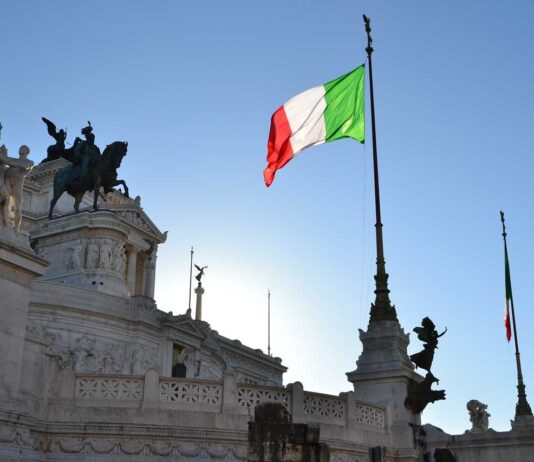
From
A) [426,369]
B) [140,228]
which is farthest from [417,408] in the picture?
[140,228]

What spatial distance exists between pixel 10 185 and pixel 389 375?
33.9ft

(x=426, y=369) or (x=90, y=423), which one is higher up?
(x=426, y=369)

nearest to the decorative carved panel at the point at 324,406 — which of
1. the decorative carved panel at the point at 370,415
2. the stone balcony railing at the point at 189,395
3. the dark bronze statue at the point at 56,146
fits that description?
the stone balcony railing at the point at 189,395

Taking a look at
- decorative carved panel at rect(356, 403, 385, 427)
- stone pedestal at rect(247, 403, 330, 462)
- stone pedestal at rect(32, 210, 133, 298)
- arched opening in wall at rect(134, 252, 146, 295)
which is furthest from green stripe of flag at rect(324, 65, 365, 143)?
arched opening in wall at rect(134, 252, 146, 295)

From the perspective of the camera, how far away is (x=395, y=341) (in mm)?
19500

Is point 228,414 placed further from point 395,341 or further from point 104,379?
point 395,341

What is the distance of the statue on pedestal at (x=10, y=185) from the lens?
16.8 metres

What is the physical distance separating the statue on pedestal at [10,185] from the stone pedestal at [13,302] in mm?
496

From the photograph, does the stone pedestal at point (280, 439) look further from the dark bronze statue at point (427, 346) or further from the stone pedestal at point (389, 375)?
the stone pedestal at point (389, 375)

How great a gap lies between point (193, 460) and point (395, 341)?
6.28 m

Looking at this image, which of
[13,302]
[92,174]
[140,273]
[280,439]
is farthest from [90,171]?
[280,439]

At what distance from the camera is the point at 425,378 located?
19156mm

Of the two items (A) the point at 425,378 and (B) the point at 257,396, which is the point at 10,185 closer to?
(B) the point at 257,396

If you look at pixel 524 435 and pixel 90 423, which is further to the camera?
pixel 524 435
